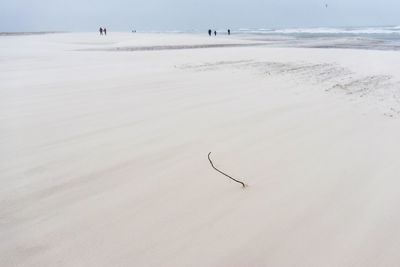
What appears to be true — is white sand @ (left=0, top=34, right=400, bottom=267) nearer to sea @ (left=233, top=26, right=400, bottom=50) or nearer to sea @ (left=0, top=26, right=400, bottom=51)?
sea @ (left=0, top=26, right=400, bottom=51)

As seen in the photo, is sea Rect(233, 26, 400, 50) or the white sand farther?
sea Rect(233, 26, 400, 50)

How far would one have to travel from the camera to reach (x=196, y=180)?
99.8 inches

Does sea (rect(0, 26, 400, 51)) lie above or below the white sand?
above

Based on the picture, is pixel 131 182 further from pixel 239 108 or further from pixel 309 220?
pixel 239 108

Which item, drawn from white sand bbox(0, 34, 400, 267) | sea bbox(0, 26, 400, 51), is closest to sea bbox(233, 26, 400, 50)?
sea bbox(0, 26, 400, 51)

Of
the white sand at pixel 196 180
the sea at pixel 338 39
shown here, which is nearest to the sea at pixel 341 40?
the sea at pixel 338 39

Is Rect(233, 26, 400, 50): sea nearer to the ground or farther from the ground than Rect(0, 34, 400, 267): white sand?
farther from the ground

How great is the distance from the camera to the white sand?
1772 millimetres

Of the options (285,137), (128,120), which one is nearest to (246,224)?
(285,137)

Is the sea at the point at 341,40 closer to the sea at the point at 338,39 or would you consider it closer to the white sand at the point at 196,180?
the sea at the point at 338,39

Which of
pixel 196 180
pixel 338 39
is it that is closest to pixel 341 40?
pixel 338 39

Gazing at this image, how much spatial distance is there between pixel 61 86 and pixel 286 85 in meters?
3.75

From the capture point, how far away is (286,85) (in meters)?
6.19

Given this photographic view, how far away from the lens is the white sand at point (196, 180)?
69.8 inches
